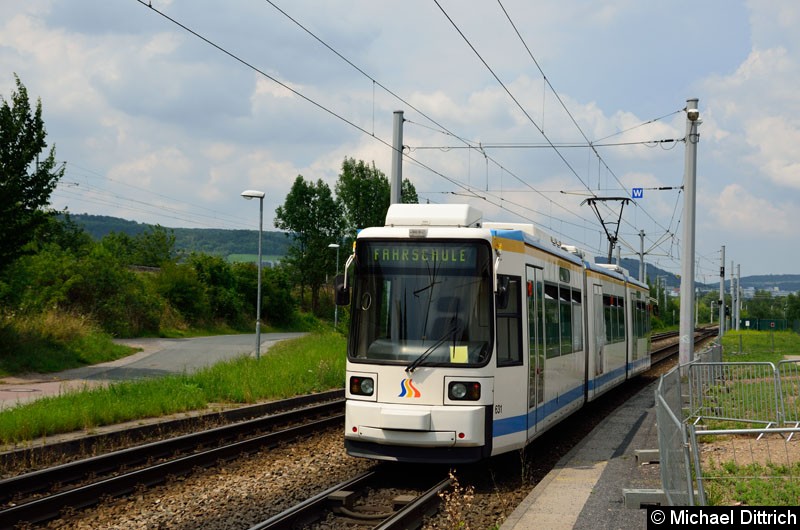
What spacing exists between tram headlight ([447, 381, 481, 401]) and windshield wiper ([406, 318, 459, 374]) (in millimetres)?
452

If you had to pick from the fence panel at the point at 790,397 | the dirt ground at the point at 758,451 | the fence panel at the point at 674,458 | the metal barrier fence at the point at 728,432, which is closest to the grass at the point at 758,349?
the metal barrier fence at the point at 728,432

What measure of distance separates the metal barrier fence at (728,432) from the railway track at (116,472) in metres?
6.11

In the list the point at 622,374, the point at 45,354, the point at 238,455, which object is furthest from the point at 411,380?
the point at 45,354

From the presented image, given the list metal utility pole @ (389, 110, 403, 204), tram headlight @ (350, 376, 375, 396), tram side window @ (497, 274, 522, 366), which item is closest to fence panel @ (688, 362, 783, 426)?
tram side window @ (497, 274, 522, 366)

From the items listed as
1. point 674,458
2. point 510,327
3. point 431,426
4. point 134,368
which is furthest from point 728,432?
point 134,368

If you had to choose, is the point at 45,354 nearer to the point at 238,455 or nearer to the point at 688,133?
the point at 238,455

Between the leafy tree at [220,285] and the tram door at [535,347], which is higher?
the leafy tree at [220,285]

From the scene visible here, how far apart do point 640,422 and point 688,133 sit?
866 cm

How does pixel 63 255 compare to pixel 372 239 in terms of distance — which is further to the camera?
pixel 63 255

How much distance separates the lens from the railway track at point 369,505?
27.8 feet

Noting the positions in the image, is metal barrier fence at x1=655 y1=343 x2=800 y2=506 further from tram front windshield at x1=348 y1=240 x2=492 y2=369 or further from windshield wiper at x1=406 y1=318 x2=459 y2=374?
windshield wiper at x1=406 y1=318 x2=459 y2=374

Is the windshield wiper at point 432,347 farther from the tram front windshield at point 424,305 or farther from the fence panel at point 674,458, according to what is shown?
the fence panel at point 674,458

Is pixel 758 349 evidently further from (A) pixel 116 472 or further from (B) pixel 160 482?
(B) pixel 160 482

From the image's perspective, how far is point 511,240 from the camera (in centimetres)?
1114
